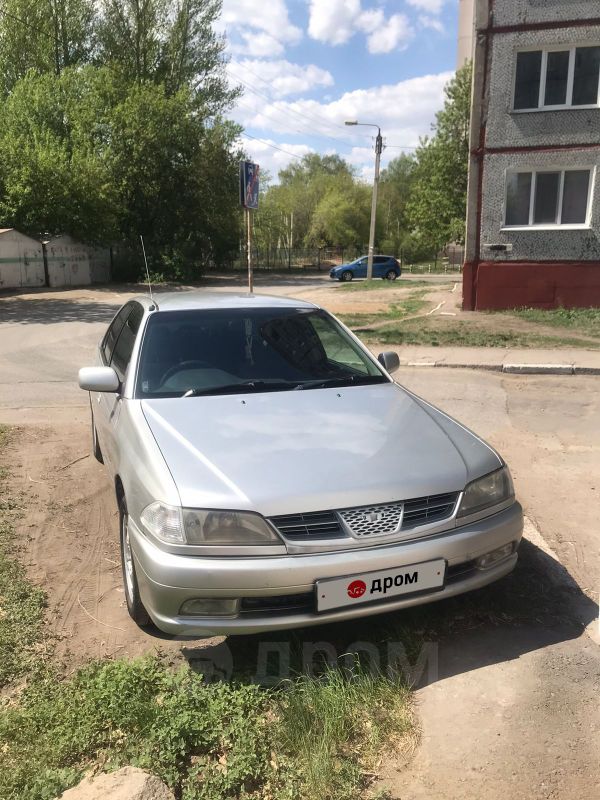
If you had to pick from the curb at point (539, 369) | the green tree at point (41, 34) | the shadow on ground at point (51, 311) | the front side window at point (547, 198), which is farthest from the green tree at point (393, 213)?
the curb at point (539, 369)

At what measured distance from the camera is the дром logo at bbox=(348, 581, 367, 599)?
2.79 meters

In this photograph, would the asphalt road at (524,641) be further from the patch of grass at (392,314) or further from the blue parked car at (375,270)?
the blue parked car at (375,270)

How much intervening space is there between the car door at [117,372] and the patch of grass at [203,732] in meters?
1.38

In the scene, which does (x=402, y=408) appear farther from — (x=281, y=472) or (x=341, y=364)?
(x=281, y=472)

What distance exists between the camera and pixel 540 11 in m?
15.5

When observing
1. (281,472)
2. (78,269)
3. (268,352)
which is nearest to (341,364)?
(268,352)

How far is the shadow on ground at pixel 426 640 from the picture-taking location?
3021 mm

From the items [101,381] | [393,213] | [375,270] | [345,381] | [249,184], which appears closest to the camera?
[101,381]

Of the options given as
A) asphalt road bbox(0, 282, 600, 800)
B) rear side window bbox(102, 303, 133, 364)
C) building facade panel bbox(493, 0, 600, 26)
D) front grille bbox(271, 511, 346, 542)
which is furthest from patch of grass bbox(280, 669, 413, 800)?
building facade panel bbox(493, 0, 600, 26)

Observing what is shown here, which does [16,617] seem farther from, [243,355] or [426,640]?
[426,640]

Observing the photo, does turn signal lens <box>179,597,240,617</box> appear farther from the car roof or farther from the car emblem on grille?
the car roof

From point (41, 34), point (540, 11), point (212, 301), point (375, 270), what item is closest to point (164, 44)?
point (41, 34)

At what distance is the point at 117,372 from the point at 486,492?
8.16 ft

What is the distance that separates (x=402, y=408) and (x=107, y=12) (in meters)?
40.7
